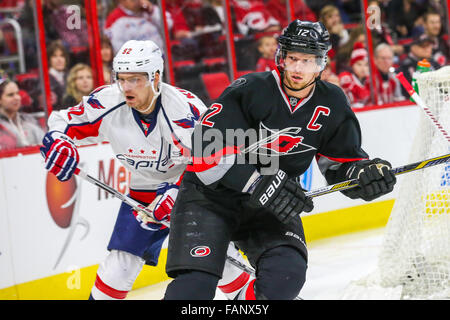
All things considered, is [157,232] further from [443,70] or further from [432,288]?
[443,70]

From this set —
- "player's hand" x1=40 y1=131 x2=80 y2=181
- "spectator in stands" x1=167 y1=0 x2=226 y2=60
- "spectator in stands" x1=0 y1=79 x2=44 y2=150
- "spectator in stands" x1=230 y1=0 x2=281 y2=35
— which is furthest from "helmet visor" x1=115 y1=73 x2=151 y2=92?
"spectator in stands" x1=230 y1=0 x2=281 y2=35

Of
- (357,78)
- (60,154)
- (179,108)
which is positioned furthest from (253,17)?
(60,154)

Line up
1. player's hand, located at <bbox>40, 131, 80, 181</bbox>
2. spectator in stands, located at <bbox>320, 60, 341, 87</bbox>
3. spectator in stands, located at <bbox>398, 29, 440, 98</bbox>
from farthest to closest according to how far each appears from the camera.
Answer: spectator in stands, located at <bbox>398, 29, 440, 98</bbox> < spectator in stands, located at <bbox>320, 60, 341, 87</bbox> < player's hand, located at <bbox>40, 131, 80, 181</bbox>

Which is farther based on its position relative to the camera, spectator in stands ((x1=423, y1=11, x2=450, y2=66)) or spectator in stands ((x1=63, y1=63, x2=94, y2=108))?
spectator in stands ((x1=423, y1=11, x2=450, y2=66))

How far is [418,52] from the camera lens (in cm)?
605

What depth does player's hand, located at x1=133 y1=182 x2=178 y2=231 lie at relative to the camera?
281 cm

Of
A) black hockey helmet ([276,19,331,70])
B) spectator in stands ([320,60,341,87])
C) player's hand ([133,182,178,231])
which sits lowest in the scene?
player's hand ([133,182,178,231])

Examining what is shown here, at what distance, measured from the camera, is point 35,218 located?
3.67 meters

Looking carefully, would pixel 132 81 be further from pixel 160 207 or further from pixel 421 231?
pixel 421 231

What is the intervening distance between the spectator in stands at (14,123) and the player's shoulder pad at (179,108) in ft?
4.06

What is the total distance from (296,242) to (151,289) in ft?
6.43

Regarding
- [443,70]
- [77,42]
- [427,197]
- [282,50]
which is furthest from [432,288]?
[77,42]

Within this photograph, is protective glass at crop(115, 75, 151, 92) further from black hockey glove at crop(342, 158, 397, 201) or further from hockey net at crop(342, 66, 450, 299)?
hockey net at crop(342, 66, 450, 299)

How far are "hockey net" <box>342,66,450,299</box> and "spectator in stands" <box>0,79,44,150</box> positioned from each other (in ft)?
6.02
